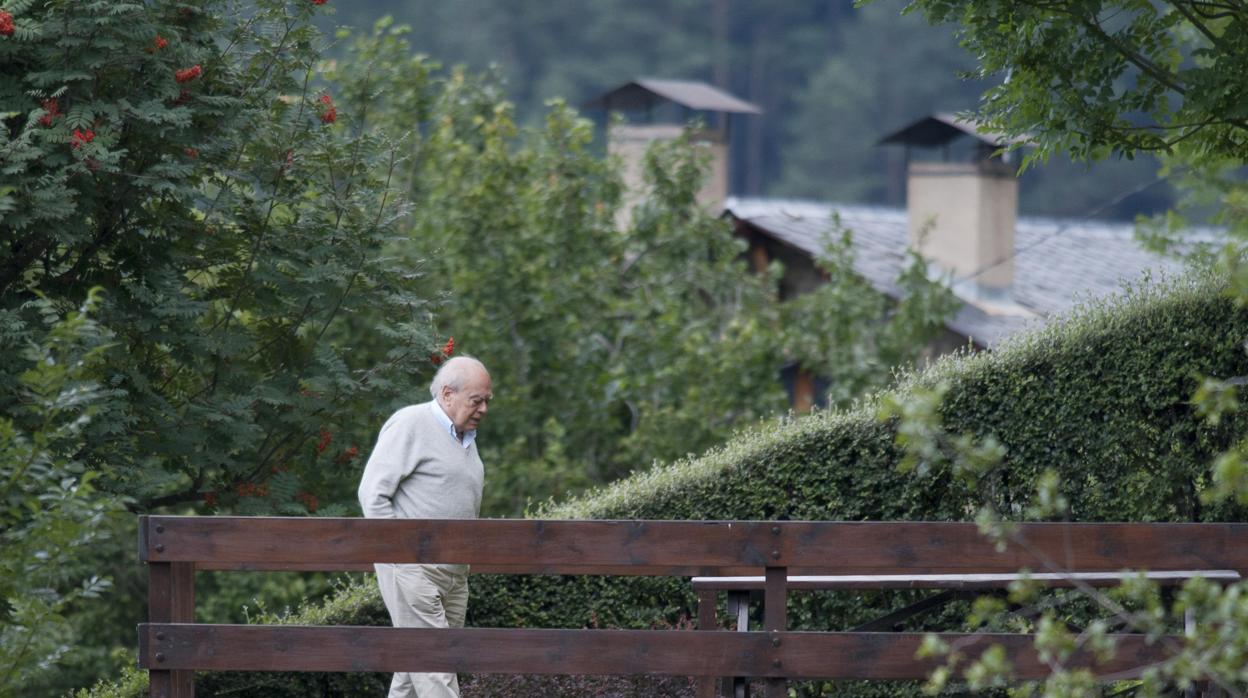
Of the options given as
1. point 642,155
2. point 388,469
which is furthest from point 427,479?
point 642,155

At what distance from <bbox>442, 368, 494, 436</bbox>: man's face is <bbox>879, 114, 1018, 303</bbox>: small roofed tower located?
13445 millimetres

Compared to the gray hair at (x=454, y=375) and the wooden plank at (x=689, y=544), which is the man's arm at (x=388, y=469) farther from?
the wooden plank at (x=689, y=544)

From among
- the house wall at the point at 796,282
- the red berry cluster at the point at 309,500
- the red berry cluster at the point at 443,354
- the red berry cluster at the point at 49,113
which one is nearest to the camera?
the red berry cluster at the point at 49,113

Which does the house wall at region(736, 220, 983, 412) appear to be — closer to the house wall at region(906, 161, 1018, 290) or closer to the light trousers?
the house wall at region(906, 161, 1018, 290)

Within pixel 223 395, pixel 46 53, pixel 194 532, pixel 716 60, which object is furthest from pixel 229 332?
pixel 716 60

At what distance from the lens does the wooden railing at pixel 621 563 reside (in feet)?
18.1

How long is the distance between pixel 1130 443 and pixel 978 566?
2553 mm

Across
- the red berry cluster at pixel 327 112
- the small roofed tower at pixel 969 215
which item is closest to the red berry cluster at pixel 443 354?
the red berry cluster at pixel 327 112

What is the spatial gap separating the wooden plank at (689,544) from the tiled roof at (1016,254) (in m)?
11.4

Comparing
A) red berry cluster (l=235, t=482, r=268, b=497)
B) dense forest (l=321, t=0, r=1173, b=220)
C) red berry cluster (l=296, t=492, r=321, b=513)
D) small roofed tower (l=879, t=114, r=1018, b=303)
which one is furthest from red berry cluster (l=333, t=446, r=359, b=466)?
dense forest (l=321, t=0, r=1173, b=220)

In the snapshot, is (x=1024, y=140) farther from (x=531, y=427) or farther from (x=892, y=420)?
(x=531, y=427)

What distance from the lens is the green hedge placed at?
764 cm

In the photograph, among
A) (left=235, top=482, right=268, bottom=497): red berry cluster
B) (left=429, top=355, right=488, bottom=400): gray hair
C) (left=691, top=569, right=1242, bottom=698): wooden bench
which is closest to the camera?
(left=429, top=355, right=488, bottom=400): gray hair

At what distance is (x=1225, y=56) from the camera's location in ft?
24.1
